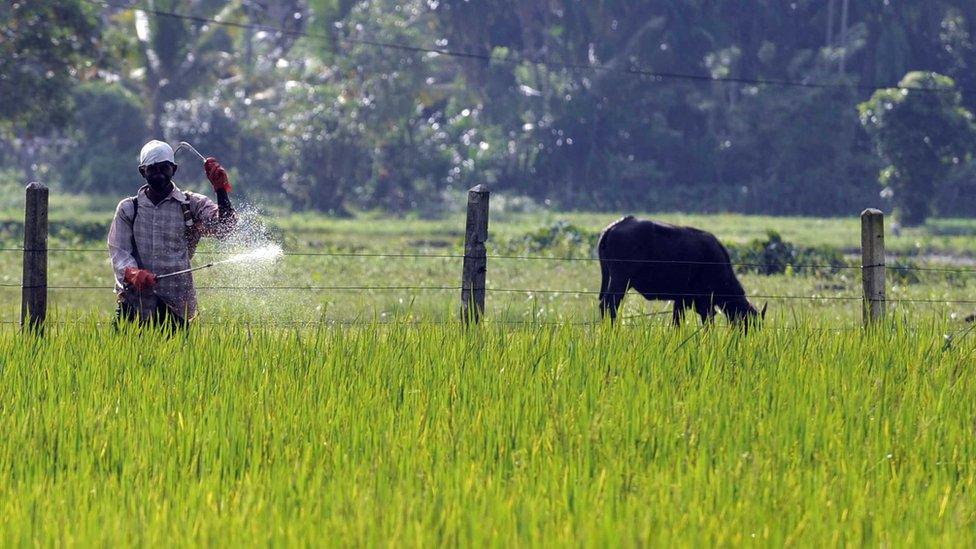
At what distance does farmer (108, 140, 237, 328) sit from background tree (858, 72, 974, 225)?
2781 cm

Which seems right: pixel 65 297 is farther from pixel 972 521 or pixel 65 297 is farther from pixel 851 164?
pixel 851 164

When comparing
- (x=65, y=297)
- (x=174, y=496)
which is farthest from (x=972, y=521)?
(x=65, y=297)

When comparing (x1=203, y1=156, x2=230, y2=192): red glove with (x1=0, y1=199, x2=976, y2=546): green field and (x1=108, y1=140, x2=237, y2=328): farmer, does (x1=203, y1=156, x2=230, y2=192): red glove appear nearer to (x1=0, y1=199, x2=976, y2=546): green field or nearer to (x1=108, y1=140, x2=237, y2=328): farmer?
(x1=108, y1=140, x2=237, y2=328): farmer

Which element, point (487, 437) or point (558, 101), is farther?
point (558, 101)

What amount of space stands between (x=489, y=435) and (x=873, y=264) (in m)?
4.43

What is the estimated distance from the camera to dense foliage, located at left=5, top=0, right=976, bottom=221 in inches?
1612

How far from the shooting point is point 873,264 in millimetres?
8930

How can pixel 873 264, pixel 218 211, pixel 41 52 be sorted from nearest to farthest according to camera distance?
1. pixel 218 211
2. pixel 873 264
3. pixel 41 52

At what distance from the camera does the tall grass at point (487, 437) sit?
4.21 m

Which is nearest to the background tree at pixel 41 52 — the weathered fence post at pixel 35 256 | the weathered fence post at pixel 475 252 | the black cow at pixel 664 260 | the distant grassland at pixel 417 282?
the distant grassland at pixel 417 282

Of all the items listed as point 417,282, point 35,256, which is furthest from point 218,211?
point 417,282

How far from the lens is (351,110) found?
39.8 meters

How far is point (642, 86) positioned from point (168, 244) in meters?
37.5

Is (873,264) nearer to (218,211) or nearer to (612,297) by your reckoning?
(612,297)
